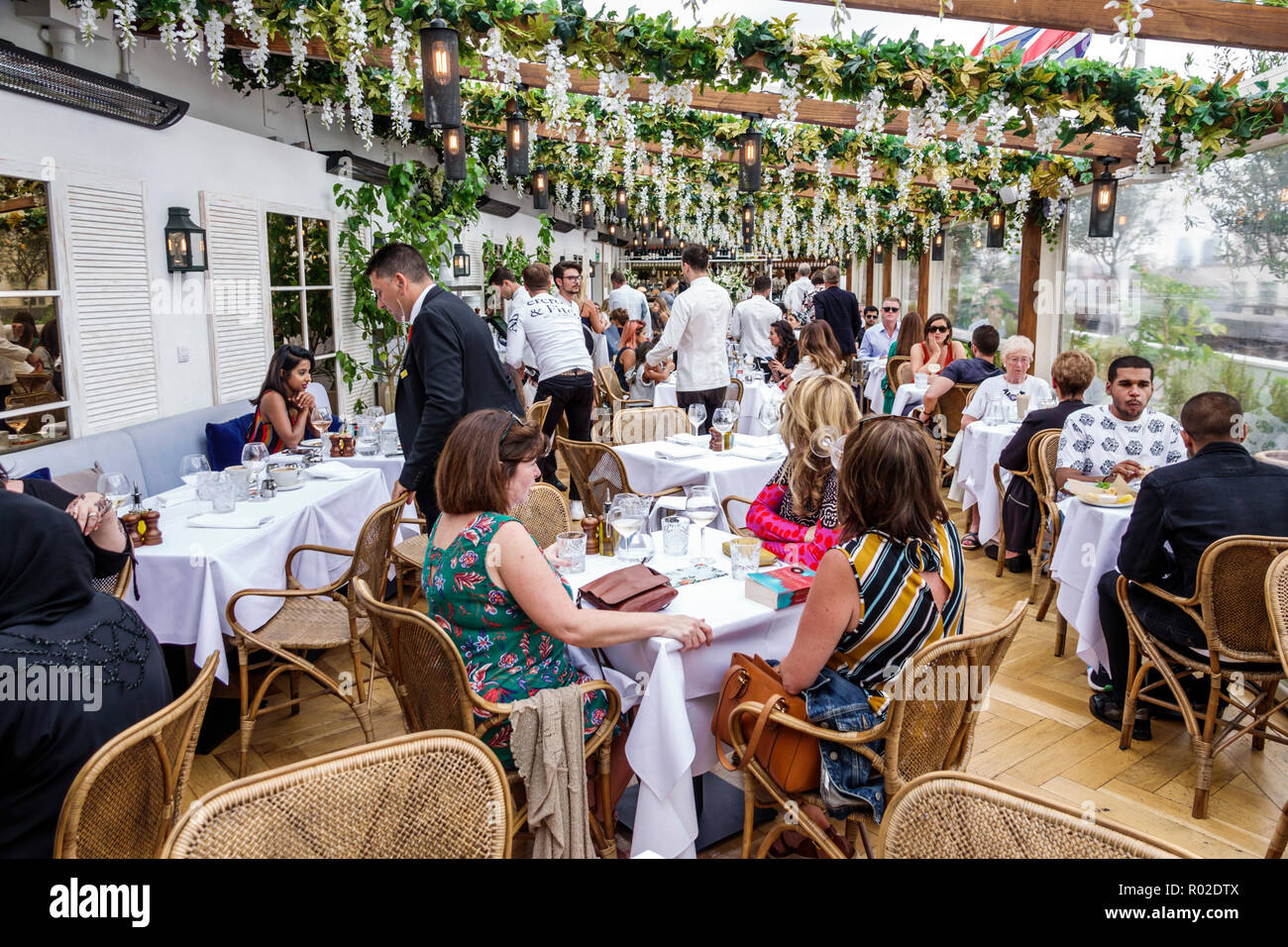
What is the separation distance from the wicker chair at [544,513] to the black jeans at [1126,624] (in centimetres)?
217

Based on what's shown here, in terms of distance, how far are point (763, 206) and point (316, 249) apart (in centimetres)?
845

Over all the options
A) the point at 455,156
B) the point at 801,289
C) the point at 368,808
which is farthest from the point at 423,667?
the point at 801,289

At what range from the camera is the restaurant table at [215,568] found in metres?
3.20

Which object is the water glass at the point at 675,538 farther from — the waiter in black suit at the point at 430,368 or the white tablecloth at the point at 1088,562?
the white tablecloth at the point at 1088,562

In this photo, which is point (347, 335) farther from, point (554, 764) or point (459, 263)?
point (554, 764)

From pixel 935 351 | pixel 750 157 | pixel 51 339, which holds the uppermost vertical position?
pixel 750 157

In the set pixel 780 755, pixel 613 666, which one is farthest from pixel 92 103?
pixel 780 755

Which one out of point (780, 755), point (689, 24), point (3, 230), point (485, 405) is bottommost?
point (780, 755)

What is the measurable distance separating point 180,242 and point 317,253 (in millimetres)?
2277

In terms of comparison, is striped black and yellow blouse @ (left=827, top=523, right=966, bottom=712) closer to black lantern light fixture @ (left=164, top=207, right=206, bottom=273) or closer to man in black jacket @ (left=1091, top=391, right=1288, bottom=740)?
man in black jacket @ (left=1091, top=391, right=1288, bottom=740)

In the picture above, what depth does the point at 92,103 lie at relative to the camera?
16.5ft

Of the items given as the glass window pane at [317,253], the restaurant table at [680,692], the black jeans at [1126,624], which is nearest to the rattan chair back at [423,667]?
the restaurant table at [680,692]

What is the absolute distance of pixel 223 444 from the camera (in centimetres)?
566

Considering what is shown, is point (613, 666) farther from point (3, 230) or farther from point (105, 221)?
point (105, 221)
